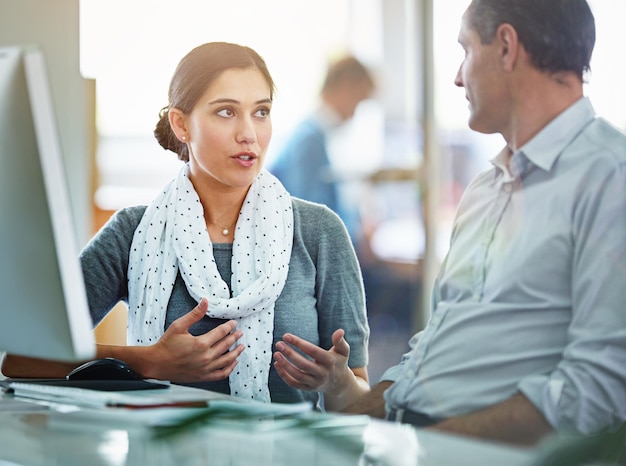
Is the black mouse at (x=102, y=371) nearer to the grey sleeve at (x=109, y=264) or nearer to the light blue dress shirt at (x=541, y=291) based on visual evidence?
the grey sleeve at (x=109, y=264)

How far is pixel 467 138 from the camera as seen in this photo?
1354 mm

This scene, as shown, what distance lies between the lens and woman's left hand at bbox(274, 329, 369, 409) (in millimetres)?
1496

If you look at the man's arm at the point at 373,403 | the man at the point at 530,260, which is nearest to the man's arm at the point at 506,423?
the man at the point at 530,260

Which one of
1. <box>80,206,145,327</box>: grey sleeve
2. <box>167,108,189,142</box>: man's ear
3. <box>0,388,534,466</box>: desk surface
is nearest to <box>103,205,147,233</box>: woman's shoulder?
<box>80,206,145,327</box>: grey sleeve

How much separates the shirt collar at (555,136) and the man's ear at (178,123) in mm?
684

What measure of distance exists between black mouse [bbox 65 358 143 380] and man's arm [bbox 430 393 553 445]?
53cm

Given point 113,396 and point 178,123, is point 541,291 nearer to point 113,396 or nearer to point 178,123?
point 113,396

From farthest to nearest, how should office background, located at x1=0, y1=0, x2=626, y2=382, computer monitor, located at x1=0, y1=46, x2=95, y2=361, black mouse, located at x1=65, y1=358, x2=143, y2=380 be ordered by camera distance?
1. office background, located at x1=0, y1=0, x2=626, y2=382
2. black mouse, located at x1=65, y1=358, x2=143, y2=380
3. computer monitor, located at x1=0, y1=46, x2=95, y2=361

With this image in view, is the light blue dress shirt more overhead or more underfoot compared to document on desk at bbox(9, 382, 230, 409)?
more overhead

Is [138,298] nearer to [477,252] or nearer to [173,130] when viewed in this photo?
[173,130]

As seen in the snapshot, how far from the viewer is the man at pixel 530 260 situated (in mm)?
1109

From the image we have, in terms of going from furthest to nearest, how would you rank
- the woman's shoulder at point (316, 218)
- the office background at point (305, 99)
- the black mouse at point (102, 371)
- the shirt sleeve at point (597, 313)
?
the woman's shoulder at point (316, 218) < the office background at point (305, 99) < the black mouse at point (102, 371) < the shirt sleeve at point (597, 313)

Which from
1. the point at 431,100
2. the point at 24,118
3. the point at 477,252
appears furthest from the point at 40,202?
the point at 431,100

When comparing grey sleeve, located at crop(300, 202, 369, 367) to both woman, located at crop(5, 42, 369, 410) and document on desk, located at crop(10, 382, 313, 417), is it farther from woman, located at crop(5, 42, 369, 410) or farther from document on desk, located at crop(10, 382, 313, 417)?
document on desk, located at crop(10, 382, 313, 417)
